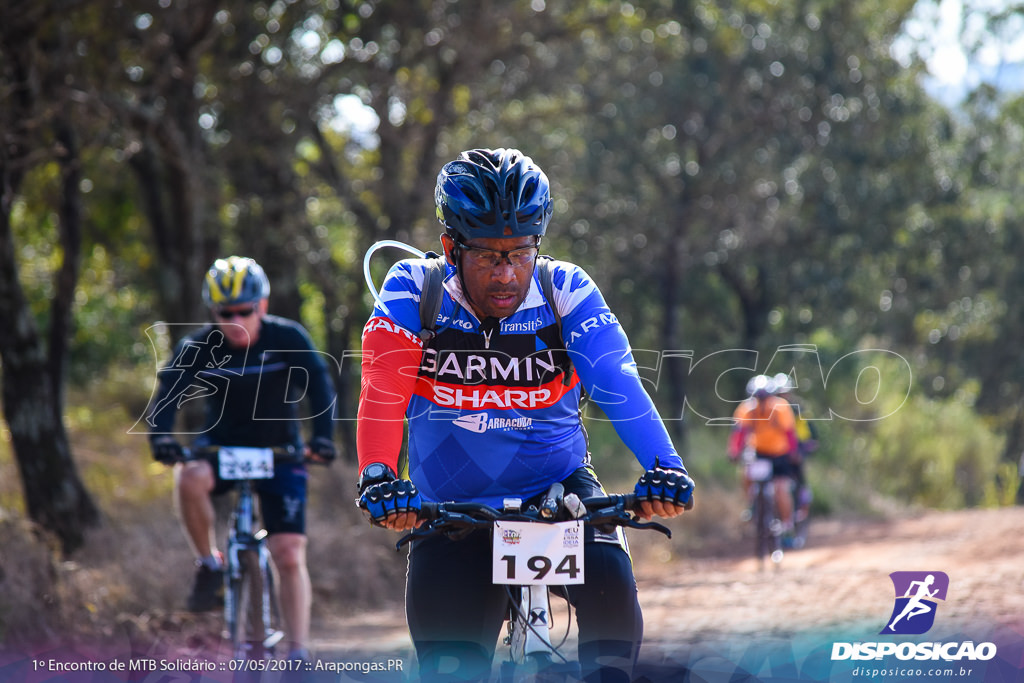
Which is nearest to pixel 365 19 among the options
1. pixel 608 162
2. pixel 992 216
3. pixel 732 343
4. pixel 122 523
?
pixel 122 523

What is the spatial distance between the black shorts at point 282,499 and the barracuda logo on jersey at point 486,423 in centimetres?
284

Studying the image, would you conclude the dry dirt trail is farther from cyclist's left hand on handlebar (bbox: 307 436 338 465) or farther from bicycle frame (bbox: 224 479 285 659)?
cyclist's left hand on handlebar (bbox: 307 436 338 465)

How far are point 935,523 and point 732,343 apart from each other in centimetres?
1125

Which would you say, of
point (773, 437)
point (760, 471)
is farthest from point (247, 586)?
point (773, 437)

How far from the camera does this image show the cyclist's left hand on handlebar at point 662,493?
3.15 metres

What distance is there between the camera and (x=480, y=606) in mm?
3244

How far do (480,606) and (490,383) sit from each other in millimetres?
730

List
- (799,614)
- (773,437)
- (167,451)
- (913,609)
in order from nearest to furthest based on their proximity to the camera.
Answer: (167,451), (913,609), (799,614), (773,437)

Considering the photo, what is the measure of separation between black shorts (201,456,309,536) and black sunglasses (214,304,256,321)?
2.71 ft

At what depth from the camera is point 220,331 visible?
6426mm

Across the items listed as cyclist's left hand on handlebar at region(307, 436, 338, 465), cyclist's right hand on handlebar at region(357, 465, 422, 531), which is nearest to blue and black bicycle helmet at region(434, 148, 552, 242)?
cyclist's right hand on handlebar at region(357, 465, 422, 531)

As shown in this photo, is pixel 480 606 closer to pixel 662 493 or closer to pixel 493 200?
pixel 662 493

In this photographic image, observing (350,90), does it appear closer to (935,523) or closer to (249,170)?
(249,170)

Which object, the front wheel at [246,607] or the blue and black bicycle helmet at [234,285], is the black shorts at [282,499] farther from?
the blue and black bicycle helmet at [234,285]
